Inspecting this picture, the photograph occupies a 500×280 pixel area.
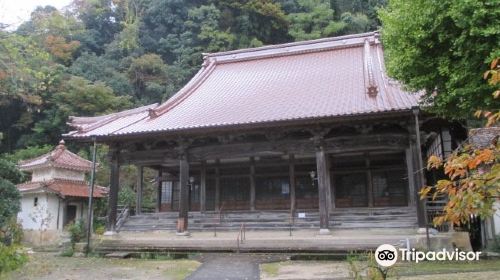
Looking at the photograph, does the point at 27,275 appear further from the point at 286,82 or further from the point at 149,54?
the point at 149,54

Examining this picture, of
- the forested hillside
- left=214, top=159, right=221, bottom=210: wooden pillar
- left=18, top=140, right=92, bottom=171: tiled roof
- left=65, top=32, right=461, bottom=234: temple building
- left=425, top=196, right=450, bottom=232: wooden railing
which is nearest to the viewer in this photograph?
left=425, top=196, right=450, bottom=232: wooden railing

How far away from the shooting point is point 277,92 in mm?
17984

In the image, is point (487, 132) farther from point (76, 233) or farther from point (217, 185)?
point (217, 185)

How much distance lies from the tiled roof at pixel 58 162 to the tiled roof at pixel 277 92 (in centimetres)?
723

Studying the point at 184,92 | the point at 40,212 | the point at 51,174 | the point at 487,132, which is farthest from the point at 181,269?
the point at 51,174

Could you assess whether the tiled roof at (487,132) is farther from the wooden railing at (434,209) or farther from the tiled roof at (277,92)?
the wooden railing at (434,209)

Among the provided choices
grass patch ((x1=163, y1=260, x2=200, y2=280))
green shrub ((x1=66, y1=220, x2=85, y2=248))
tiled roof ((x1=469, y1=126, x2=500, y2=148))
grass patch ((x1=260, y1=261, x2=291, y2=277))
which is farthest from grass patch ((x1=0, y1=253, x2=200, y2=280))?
tiled roof ((x1=469, y1=126, x2=500, y2=148))

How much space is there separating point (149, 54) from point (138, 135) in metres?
30.2

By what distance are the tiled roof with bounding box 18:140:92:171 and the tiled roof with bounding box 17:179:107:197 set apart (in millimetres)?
910

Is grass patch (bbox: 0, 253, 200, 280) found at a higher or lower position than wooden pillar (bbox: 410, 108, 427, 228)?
lower

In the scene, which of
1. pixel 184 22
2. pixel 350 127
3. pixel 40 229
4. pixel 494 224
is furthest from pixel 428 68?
pixel 184 22

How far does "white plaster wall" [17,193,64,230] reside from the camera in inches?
938

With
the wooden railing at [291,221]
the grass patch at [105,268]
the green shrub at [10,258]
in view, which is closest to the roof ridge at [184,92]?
the grass patch at [105,268]

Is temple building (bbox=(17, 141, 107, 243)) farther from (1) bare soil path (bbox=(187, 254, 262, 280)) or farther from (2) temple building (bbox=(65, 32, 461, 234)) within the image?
(1) bare soil path (bbox=(187, 254, 262, 280))
